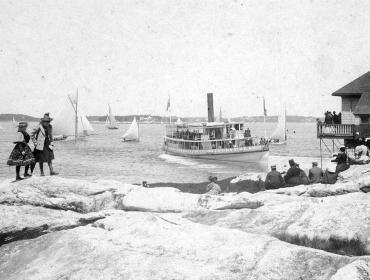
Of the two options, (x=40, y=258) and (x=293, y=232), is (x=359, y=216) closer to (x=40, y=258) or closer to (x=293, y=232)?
(x=293, y=232)

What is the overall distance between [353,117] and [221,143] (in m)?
18.0

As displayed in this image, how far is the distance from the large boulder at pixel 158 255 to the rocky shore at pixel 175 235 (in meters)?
0.01

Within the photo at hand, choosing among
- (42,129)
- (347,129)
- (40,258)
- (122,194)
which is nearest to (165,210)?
(122,194)

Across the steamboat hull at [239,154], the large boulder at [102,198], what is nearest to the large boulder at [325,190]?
the large boulder at [102,198]

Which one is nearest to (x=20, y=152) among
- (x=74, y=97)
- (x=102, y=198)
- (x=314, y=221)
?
(x=102, y=198)

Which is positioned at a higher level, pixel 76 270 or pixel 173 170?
pixel 76 270

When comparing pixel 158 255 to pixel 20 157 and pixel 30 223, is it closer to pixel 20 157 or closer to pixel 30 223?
pixel 30 223

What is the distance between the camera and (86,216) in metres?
7.76

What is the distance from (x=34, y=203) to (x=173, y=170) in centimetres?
3058

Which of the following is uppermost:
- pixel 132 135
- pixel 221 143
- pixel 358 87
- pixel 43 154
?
pixel 358 87

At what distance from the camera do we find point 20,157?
10188mm

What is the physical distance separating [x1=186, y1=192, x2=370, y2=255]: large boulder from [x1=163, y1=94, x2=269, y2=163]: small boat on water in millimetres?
34157

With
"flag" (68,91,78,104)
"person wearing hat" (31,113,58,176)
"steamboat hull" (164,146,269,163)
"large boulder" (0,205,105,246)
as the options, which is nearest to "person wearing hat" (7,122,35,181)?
"person wearing hat" (31,113,58,176)

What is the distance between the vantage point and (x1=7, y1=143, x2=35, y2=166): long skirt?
32.9 ft
